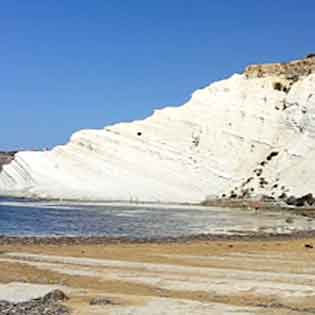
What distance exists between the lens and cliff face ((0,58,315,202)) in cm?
5856

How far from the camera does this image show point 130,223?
3531 centimetres

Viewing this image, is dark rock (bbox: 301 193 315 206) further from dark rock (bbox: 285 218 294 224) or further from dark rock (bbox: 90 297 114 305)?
dark rock (bbox: 90 297 114 305)

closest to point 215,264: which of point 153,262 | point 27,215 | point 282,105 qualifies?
point 153,262

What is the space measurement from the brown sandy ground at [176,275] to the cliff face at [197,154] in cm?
3251

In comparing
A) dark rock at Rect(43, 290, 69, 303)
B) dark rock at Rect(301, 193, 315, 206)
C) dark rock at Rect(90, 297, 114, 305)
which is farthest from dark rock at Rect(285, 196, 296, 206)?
dark rock at Rect(90, 297, 114, 305)

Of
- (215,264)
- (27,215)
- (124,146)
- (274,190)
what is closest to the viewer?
(215,264)

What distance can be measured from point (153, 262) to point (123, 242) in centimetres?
679

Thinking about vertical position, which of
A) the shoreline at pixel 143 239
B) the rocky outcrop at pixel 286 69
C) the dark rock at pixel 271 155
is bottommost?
the shoreline at pixel 143 239

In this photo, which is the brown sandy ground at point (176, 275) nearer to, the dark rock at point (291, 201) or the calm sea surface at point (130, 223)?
the calm sea surface at point (130, 223)

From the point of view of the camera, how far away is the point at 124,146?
6228cm

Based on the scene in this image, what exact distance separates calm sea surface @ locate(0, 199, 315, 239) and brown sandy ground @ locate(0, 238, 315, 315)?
214 inches

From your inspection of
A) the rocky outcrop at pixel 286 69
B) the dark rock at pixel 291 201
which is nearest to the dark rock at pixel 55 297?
the dark rock at pixel 291 201

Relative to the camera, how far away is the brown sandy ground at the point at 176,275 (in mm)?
13453

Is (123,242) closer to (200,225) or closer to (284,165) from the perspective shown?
(200,225)
